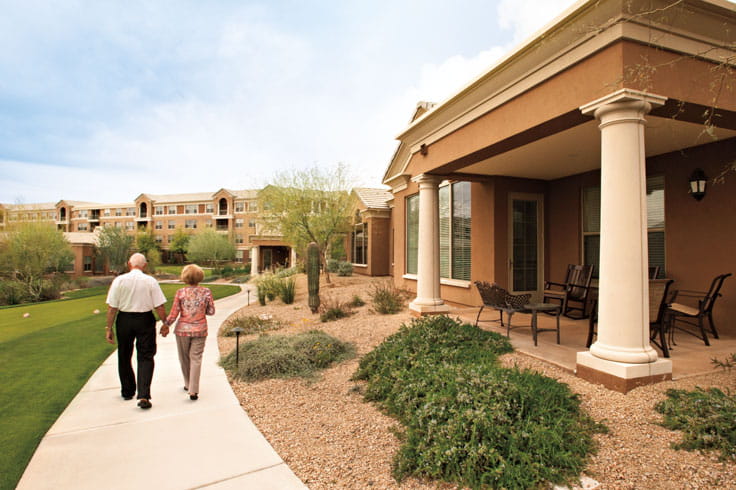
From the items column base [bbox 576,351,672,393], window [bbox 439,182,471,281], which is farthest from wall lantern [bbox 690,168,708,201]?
window [bbox 439,182,471,281]

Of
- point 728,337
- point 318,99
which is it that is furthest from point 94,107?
point 728,337

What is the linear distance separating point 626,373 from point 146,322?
507cm

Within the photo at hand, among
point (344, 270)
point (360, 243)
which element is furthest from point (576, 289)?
point (360, 243)

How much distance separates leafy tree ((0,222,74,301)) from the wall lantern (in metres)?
27.6

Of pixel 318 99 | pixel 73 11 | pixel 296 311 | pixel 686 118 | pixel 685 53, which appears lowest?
pixel 296 311

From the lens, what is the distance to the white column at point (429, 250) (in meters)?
7.84

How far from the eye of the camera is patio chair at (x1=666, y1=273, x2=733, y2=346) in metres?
5.16

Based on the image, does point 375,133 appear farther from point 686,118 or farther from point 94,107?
point 686,118

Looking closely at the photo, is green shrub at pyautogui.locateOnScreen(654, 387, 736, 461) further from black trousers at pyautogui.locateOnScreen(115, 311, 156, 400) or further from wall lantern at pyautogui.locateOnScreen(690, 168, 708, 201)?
black trousers at pyautogui.locateOnScreen(115, 311, 156, 400)

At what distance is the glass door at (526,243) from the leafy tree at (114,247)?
109 feet

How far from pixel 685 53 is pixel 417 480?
511 cm

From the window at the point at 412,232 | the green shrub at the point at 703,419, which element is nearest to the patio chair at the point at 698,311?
the green shrub at the point at 703,419

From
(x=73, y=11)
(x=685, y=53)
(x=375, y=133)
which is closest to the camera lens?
(x=685, y=53)

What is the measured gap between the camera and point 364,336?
7.04m
